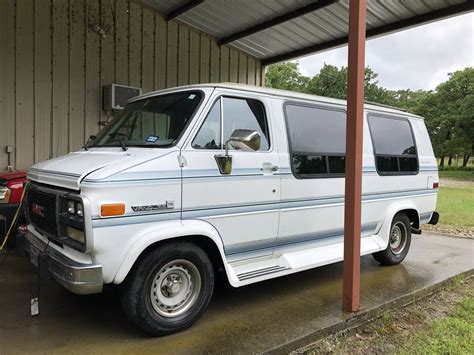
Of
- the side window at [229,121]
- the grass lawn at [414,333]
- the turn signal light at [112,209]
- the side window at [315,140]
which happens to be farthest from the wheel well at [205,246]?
the side window at [315,140]

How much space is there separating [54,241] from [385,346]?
3.06m

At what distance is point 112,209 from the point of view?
10.5 ft

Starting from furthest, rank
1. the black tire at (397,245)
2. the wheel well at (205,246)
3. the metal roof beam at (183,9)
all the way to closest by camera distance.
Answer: the metal roof beam at (183,9) < the black tire at (397,245) < the wheel well at (205,246)

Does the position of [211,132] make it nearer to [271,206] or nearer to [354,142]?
[271,206]

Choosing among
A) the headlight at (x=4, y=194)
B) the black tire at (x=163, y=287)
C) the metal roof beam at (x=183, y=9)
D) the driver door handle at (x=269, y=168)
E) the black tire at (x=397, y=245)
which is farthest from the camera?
the metal roof beam at (x=183, y=9)

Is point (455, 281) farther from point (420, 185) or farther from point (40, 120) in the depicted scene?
point (40, 120)

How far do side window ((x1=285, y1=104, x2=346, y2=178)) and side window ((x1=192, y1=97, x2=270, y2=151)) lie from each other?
38 centimetres

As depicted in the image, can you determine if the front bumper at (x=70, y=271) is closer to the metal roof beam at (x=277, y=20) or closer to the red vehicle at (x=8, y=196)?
the red vehicle at (x=8, y=196)

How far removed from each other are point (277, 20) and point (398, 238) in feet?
16.2

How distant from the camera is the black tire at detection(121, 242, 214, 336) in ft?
11.2

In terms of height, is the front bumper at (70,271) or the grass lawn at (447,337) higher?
the front bumper at (70,271)

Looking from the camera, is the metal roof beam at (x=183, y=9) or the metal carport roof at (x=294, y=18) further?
the metal roof beam at (x=183, y=9)

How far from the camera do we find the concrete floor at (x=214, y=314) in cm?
346

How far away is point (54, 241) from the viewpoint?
370cm
